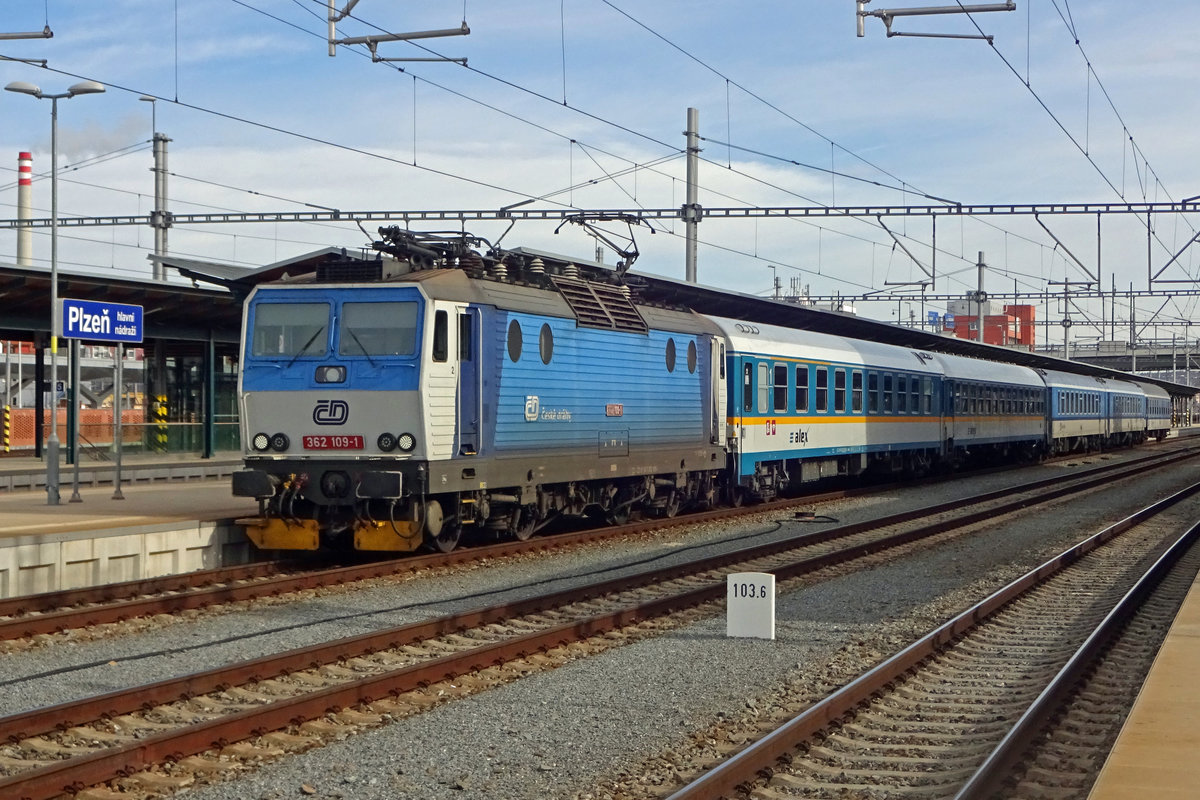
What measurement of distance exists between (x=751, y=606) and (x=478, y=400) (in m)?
5.17

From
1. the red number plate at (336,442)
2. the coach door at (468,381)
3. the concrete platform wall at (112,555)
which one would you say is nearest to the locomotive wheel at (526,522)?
the coach door at (468,381)

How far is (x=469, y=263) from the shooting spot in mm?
15828

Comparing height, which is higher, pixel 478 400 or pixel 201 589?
pixel 478 400

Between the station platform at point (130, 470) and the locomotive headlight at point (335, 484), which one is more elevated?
the locomotive headlight at point (335, 484)

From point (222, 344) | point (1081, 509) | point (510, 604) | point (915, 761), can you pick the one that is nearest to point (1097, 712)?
point (915, 761)

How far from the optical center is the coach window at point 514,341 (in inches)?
611

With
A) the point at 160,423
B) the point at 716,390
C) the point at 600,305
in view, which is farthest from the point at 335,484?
the point at 160,423

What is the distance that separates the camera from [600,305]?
17781 millimetres

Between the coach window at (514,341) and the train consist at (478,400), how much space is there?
1.1 inches

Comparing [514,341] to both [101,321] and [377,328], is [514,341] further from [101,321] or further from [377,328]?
[101,321]

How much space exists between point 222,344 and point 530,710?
26176 mm

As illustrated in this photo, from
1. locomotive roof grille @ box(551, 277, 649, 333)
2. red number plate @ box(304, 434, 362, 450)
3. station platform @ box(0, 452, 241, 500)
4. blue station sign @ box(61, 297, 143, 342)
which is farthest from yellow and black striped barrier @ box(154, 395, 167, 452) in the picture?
red number plate @ box(304, 434, 362, 450)

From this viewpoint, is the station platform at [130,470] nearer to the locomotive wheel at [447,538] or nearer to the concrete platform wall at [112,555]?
the concrete platform wall at [112,555]

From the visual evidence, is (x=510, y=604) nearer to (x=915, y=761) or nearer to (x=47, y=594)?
(x=47, y=594)
